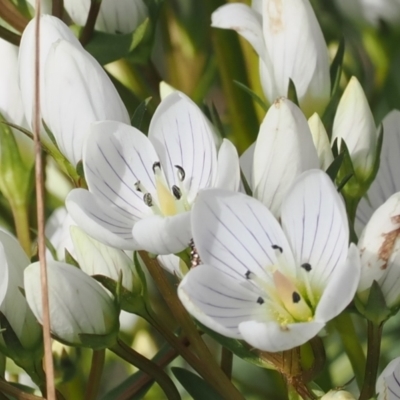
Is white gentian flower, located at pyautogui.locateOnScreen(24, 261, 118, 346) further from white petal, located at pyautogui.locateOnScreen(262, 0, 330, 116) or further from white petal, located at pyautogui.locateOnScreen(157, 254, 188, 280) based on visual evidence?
white petal, located at pyautogui.locateOnScreen(262, 0, 330, 116)

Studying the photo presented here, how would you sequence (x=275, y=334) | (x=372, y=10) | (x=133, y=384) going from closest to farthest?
1. (x=275, y=334)
2. (x=133, y=384)
3. (x=372, y=10)

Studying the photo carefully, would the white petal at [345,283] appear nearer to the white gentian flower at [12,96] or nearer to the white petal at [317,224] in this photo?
the white petal at [317,224]

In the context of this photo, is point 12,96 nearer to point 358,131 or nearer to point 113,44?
point 113,44

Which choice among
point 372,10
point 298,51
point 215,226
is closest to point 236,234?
point 215,226

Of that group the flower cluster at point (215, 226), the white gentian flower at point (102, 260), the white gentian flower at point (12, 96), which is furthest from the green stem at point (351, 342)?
the white gentian flower at point (12, 96)

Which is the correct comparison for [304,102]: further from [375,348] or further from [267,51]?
[375,348]
